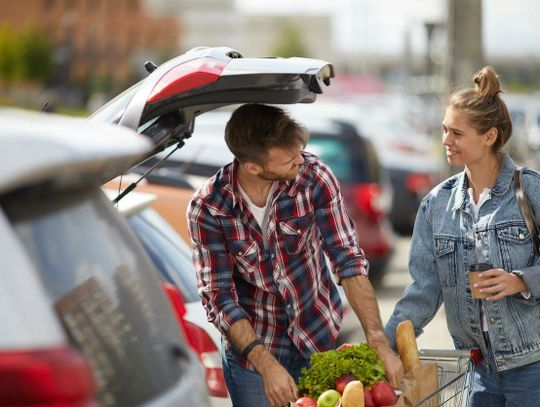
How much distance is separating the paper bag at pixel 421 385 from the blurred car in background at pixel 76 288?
1.20 meters

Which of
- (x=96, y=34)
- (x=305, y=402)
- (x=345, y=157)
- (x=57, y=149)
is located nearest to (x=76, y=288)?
(x=57, y=149)

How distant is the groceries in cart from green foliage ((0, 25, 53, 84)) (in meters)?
107

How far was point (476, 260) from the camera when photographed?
4.61 metres

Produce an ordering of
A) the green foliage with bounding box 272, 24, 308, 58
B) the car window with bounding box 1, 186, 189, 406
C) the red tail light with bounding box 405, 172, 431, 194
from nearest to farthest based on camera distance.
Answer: the car window with bounding box 1, 186, 189, 406, the red tail light with bounding box 405, 172, 431, 194, the green foliage with bounding box 272, 24, 308, 58

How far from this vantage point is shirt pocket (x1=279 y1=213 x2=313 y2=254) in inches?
176

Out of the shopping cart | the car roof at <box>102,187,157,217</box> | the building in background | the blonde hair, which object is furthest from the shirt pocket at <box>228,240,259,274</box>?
the building in background

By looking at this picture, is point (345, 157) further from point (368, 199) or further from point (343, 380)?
point (343, 380)

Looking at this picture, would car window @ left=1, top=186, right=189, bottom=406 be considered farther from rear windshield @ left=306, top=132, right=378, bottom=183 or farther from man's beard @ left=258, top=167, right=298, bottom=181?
rear windshield @ left=306, top=132, right=378, bottom=183

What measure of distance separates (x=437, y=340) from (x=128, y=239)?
654 centimetres

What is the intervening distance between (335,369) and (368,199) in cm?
835

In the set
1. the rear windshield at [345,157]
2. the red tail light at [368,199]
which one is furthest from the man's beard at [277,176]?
the rear windshield at [345,157]

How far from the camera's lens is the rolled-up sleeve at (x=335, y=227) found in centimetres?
451

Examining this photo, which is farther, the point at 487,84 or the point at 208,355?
the point at 208,355

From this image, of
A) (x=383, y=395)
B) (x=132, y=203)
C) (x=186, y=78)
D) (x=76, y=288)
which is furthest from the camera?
(x=132, y=203)
